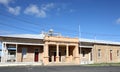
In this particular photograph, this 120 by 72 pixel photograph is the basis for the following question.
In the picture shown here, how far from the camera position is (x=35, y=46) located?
40.1m

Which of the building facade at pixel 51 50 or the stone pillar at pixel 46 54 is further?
the stone pillar at pixel 46 54

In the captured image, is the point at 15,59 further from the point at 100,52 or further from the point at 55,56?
the point at 100,52

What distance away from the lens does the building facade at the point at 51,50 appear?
122 ft

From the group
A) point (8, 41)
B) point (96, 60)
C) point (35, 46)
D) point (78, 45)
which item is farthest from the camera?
point (96, 60)

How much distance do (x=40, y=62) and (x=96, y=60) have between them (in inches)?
535

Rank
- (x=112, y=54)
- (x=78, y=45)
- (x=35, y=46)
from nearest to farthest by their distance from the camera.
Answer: (x=35, y=46) < (x=78, y=45) < (x=112, y=54)

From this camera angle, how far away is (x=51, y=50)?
137 ft

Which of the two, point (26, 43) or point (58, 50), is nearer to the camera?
point (26, 43)

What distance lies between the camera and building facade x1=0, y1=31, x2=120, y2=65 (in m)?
37.0

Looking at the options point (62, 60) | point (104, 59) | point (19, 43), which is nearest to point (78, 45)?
point (62, 60)

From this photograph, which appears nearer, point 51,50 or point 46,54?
point 46,54

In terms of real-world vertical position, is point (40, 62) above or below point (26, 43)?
below

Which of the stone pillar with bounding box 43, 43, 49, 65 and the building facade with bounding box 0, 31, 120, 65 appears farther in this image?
the stone pillar with bounding box 43, 43, 49, 65

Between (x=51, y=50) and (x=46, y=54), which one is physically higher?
(x=51, y=50)
